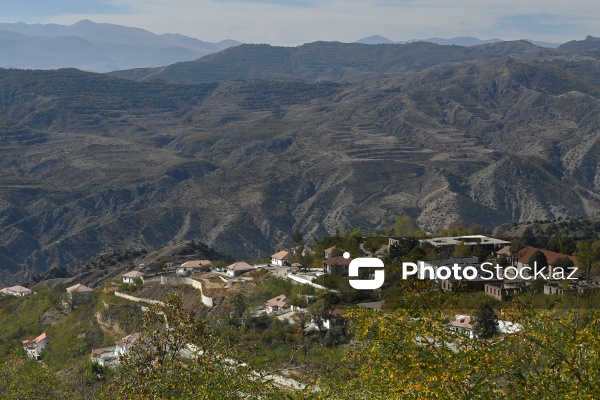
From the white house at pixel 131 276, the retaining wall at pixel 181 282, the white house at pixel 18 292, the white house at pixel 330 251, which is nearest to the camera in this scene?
the white house at pixel 330 251

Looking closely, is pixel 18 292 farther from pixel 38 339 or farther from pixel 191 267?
pixel 38 339

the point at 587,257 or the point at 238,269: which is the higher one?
the point at 587,257

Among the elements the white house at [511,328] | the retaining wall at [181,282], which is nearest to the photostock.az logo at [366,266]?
the white house at [511,328]

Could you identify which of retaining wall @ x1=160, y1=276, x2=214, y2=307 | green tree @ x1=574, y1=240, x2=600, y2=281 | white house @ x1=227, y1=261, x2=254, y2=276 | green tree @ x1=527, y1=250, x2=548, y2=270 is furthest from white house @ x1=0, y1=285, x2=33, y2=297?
green tree @ x1=574, y1=240, x2=600, y2=281

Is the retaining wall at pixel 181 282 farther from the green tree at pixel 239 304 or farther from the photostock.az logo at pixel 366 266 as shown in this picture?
the photostock.az logo at pixel 366 266

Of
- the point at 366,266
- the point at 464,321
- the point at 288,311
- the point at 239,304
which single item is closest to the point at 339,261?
the point at 366,266

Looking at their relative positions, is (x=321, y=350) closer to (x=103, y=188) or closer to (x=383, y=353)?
(x=383, y=353)
